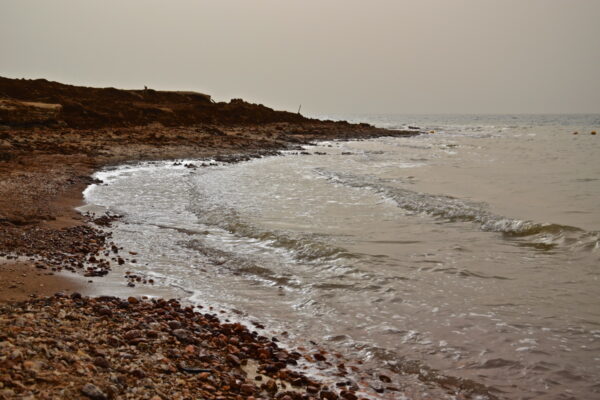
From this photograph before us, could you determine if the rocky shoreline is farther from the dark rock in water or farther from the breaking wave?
the breaking wave

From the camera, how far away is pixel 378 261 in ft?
23.8

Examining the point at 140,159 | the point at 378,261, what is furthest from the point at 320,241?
the point at 140,159

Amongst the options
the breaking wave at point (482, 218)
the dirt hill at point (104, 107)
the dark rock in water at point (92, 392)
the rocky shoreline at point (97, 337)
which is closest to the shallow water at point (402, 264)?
the breaking wave at point (482, 218)

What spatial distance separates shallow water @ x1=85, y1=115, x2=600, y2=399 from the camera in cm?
442

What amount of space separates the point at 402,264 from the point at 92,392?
528 cm

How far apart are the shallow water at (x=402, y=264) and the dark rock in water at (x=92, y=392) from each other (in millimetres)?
2098

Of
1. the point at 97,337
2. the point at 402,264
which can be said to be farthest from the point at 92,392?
the point at 402,264

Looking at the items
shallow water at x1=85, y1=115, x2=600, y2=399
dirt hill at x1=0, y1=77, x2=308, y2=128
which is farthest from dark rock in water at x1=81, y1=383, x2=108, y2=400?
dirt hill at x1=0, y1=77, x2=308, y2=128

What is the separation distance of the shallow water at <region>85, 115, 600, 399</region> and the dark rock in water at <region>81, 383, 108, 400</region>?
82.6 inches

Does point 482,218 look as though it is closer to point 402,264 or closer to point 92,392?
point 402,264

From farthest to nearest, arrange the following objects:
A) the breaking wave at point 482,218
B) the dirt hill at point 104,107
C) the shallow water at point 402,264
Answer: the dirt hill at point 104,107 < the breaking wave at point 482,218 < the shallow water at point 402,264

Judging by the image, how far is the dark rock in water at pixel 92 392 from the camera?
270 cm

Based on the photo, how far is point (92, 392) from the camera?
2717 mm

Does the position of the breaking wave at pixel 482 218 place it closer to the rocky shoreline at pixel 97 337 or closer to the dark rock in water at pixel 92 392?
the rocky shoreline at pixel 97 337
